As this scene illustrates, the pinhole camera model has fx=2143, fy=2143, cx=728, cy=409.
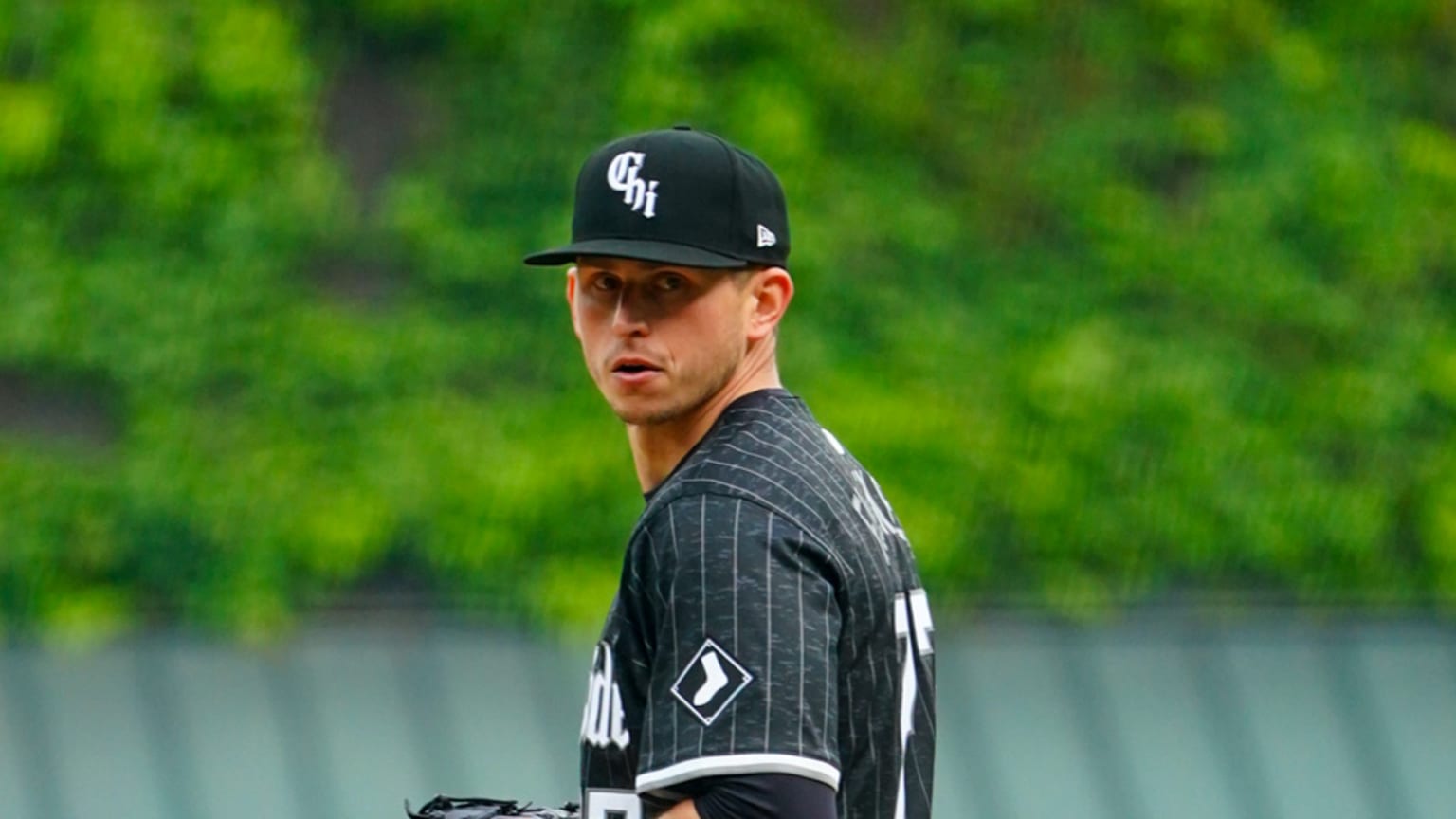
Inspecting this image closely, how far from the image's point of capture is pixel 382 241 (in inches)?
288

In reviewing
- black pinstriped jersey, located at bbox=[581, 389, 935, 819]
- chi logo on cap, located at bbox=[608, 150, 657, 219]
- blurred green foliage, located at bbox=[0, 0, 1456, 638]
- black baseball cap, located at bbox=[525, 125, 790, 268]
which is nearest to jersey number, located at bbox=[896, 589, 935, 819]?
black pinstriped jersey, located at bbox=[581, 389, 935, 819]

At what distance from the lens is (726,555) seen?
93.6 inches

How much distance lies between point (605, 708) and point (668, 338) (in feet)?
1.51

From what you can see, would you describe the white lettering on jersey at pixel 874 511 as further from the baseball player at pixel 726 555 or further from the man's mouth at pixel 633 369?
the man's mouth at pixel 633 369

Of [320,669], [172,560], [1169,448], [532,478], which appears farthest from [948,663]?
[172,560]

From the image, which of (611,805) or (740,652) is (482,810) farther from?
(740,652)

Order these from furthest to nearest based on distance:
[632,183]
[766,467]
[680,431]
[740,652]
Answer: [680,431], [632,183], [766,467], [740,652]

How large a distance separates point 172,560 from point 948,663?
8.64 feet

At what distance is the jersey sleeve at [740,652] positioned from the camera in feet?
7.73

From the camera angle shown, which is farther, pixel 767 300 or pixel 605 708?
pixel 767 300

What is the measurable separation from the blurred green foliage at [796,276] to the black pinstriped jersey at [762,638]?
445cm

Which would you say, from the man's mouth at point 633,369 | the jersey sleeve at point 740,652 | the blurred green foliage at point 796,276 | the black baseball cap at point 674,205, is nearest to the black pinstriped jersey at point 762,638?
the jersey sleeve at point 740,652

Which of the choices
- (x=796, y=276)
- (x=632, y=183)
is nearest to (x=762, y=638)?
(x=632, y=183)

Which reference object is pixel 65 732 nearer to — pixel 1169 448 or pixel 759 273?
pixel 1169 448
